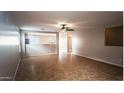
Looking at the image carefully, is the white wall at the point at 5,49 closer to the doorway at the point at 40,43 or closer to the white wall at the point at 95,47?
the white wall at the point at 95,47

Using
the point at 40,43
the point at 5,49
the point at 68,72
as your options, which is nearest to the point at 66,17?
the point at 68,72

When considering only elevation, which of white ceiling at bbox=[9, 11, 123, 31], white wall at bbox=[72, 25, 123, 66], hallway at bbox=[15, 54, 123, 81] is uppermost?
white ceiling at bbox=[9, 11, 123, 31]

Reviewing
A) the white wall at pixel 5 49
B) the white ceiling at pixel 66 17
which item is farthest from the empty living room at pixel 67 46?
the white wall at pixel 5 49

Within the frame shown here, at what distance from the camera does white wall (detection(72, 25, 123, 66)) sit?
14.8 feet

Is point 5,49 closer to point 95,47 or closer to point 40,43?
point 95,47

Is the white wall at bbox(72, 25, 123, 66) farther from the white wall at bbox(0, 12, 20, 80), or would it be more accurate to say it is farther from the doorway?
the white wall at bbox(0, 12, 20, 80)

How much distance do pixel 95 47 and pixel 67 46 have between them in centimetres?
357

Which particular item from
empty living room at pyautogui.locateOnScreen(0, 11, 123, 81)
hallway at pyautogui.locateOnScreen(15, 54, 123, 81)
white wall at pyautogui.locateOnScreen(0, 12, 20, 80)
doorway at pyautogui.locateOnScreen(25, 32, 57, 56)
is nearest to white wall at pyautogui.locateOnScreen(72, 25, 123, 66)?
empty living room at pyautogui.locateOnScreen(0, 11, 123, 81)

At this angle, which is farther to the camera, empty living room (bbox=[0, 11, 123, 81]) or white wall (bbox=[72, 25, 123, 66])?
white wall (bbox=[72, 25, 123, 66])

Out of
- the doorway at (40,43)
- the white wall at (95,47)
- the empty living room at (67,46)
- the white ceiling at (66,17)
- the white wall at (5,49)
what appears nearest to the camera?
the white wall at (5,49)

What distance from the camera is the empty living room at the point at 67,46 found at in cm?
343

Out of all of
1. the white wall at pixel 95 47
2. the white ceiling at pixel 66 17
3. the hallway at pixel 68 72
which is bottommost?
the hallway at pixel 68 72
